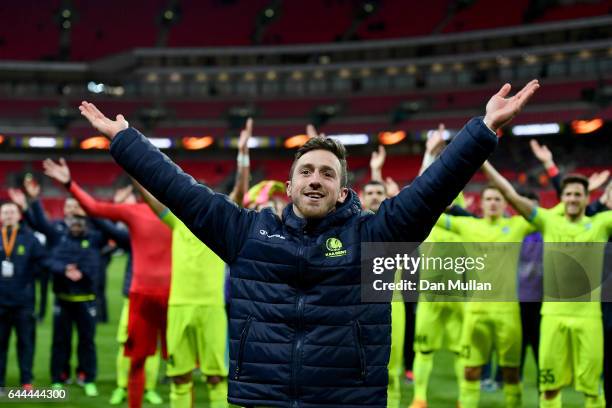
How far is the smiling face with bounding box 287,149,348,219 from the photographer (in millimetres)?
2910

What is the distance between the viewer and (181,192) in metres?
2.96

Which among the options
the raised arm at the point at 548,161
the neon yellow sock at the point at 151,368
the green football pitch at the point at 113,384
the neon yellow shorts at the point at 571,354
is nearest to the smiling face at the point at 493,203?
the raised arm at the point at 548,161

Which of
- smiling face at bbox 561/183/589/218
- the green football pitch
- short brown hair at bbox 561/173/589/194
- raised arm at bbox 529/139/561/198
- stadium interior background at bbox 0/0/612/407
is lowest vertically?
the green football pitch

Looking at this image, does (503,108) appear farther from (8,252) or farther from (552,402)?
(8,252)

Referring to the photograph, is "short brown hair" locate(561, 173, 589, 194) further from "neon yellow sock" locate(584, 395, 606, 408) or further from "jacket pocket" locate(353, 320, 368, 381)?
"jacket pocket" locate(353, 320, 368, 381)

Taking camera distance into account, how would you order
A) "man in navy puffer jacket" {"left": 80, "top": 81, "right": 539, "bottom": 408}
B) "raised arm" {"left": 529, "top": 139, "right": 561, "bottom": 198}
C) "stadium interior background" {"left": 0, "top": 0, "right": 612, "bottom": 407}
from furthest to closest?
"stadium interior background" {"left": 0, "top": 0, "right": 612, "bottom": 407}, "raised arm" {"left": 529, "top": 139, "right": 561, "bottom": 198}, "man in navy puffer jacket" {"left": 80, "top": 81, "right": 539, "bottom": 408}

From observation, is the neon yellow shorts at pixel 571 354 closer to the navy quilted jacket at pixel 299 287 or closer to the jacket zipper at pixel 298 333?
the navy quilted jacket at pixel 299 287

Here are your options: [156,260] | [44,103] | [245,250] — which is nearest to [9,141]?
[44,103]

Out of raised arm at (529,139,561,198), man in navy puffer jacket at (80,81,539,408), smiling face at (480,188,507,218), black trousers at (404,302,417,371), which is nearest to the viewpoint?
man in navy puffer jacket at (80,81,539,408)

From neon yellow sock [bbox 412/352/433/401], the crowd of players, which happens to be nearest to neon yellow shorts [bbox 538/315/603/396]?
the crowd of players

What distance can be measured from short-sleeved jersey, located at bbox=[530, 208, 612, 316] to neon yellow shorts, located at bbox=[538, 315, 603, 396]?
0.12 metres

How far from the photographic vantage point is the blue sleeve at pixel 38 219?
8.88m

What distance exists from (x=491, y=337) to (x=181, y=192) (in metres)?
4.80

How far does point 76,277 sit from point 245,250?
251 inches
